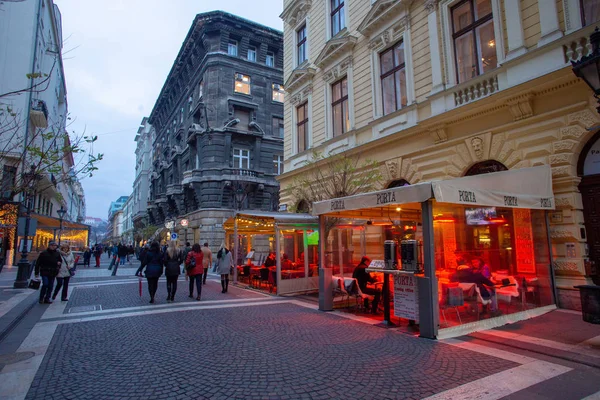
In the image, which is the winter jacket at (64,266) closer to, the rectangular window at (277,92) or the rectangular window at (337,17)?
the rectangular window at (337,17)

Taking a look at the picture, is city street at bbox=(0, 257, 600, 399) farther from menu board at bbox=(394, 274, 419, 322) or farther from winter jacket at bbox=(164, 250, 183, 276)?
winter jacket at bbox=(164, 250, 183, 276)

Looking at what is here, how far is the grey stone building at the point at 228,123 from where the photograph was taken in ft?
101

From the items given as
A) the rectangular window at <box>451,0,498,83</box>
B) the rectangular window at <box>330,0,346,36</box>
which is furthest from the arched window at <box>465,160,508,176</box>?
the rectangular window at <box>330,0,346,36</box>

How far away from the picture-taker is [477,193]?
7180 millimetres

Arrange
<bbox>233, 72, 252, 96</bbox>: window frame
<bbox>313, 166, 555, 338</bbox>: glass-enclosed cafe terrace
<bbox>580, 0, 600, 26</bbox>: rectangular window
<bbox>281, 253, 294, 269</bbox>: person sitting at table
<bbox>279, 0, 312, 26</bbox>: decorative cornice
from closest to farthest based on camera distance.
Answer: <bbox>313, 166, 555, 338</bbox>: glass-enclosed cafe terrace, <bbox>580, 0, 600, 26</bbox>: rectangular window, <bbox>281, 253, 294, 269</bbox>: person sitting at table, <bbox>279, 0, 312, 26</bbox>: decorative cornice, <bbox>233, 72, 252, 96</bbox>: window frame

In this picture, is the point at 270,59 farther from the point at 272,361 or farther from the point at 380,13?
the point at 272,361

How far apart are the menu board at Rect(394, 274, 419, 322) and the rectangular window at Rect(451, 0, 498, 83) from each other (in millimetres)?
7791

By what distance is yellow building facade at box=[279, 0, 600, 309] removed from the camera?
8867mm

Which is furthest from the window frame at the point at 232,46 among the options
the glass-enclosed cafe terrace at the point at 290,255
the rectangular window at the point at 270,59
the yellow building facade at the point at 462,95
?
the glass-enclosed cafe terrace at the point at 290,255

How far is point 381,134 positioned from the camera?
1459cm

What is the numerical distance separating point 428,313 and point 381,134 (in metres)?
9.33

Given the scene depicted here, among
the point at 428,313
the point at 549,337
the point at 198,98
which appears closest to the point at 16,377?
the point at 428,313

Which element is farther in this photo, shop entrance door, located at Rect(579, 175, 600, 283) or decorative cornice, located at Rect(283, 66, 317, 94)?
decorative cornice, located at Rect(283, 66, 317, 94)

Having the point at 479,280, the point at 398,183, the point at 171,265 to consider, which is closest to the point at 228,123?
the point at 398,183
